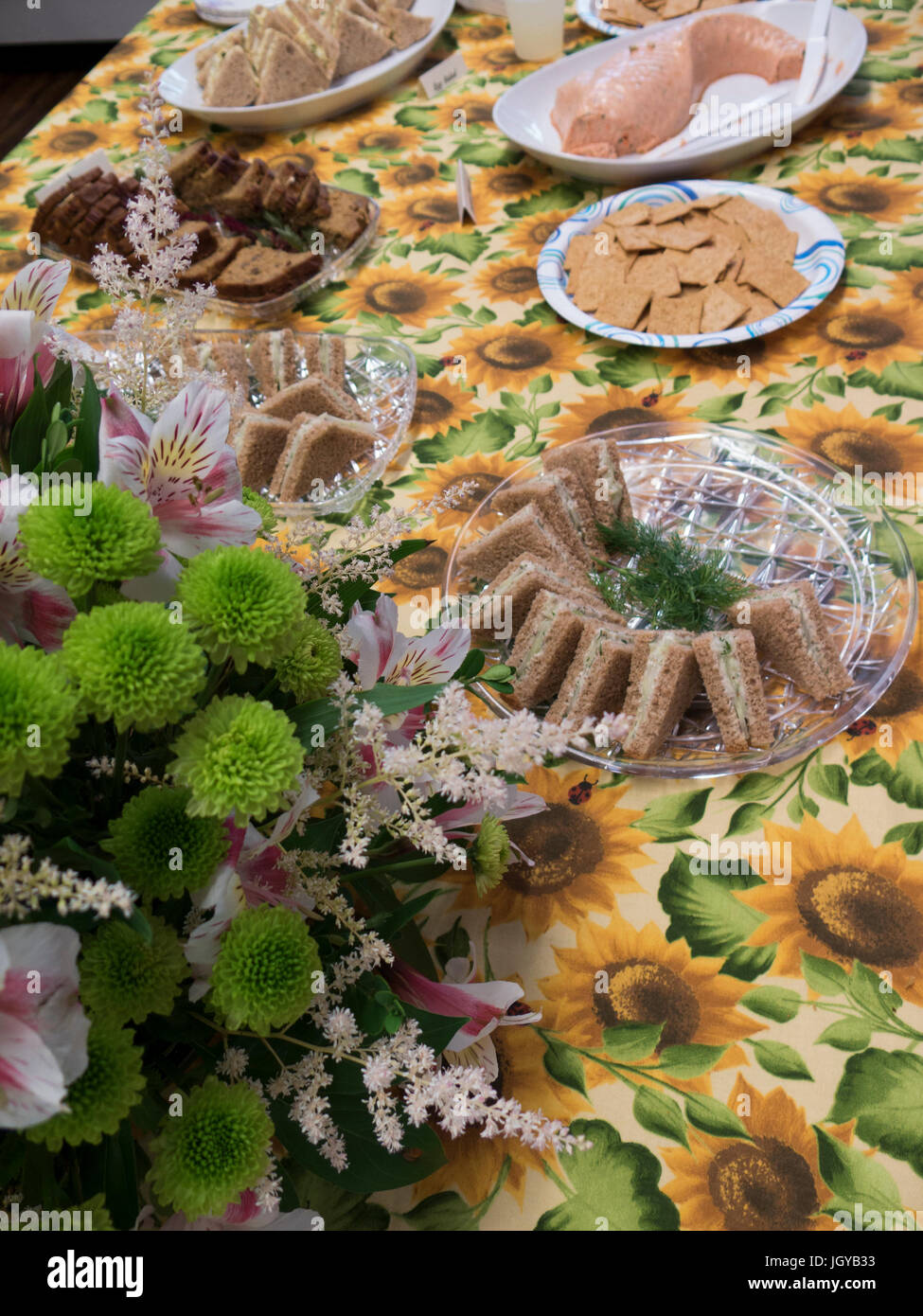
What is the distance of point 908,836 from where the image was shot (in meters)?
1.03

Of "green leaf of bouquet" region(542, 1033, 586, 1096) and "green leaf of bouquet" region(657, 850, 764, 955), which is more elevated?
"green leaf of bouquet" region(657, 850, 764, 955)

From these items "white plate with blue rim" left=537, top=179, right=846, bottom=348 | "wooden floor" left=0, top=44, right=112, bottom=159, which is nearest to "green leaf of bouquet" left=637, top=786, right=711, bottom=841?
"white plate with blue rim" left=537, top=179, right=846, bottom=348

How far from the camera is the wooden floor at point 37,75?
14.6 feet

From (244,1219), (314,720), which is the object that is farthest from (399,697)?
(244,1219)

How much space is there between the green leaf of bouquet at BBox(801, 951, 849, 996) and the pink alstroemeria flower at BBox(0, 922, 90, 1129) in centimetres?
70

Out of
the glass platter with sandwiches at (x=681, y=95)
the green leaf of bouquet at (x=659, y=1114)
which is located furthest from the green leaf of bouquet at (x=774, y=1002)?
the glass platter with sandwiches at (x=681, y=95)

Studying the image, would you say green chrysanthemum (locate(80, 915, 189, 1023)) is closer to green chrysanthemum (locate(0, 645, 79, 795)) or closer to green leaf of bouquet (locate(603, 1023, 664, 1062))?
green chrysanthemum (locate(0, 645, 79, 795))

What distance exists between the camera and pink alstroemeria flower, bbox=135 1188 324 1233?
69 centimetres

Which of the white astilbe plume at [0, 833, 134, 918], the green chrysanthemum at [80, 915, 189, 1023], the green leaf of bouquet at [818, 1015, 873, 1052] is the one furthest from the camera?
the green leaf of bouquet at [818, 1015, 873, 1052]

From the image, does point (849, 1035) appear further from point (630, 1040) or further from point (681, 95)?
point (681, 95)

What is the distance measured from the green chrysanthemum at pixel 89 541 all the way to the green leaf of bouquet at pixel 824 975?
0.75 m

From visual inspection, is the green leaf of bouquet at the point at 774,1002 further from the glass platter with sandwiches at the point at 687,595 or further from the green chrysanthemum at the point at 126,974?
the green chrysanthemum at the point at 126,974
